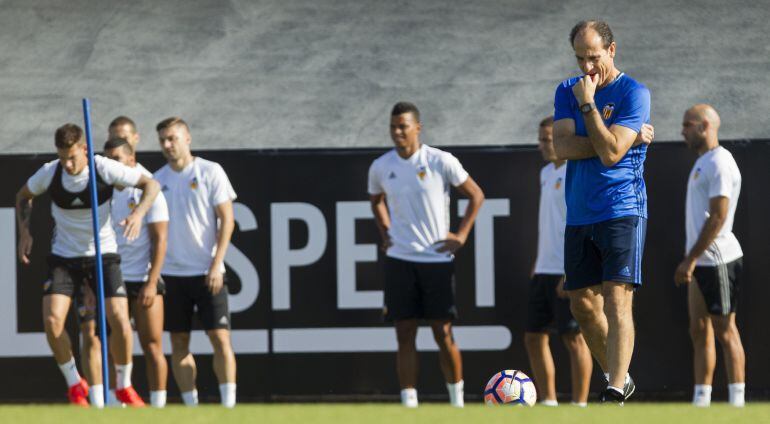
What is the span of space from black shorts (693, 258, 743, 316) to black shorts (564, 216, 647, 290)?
A: 3.18m

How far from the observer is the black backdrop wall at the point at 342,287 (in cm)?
1015

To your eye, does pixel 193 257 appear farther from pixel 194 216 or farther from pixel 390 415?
pixel 390 415

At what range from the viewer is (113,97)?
39.5ft

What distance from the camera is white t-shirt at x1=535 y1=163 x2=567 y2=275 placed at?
9.65 metres

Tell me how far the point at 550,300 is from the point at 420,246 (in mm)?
1047

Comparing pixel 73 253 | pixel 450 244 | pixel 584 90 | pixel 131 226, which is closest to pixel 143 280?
pixel 73 253

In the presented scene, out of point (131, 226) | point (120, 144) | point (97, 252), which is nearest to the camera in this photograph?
point (131, 226)

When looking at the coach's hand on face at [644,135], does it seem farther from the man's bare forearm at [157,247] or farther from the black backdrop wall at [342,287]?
the man's bare forearm at [157,247]

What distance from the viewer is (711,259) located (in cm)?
943

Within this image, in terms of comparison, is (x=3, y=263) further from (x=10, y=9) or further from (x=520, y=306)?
(x=520, y=306)

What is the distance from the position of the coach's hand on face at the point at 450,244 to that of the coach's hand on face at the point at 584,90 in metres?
3.45

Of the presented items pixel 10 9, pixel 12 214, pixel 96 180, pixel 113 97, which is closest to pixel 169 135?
pixel 96 180

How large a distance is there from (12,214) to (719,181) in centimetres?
542

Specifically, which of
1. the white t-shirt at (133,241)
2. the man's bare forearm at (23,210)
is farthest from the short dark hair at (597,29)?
the man's bare forearm at (23,210)
